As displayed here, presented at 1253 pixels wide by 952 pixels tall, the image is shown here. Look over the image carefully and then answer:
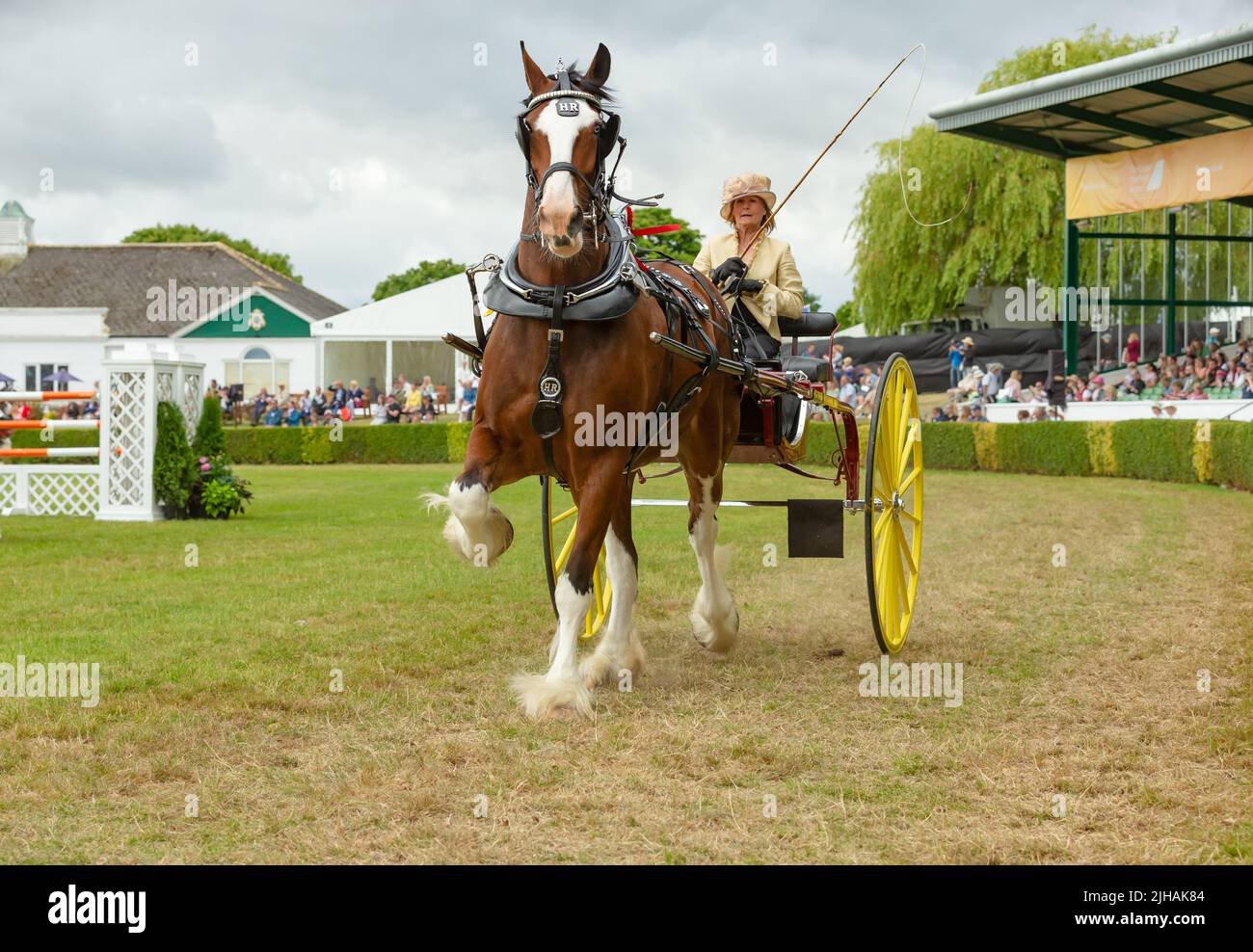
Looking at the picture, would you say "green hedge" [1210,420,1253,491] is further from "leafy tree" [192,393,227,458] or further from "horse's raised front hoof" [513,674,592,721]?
"horse's raised front hoof" [513,674,592,721]

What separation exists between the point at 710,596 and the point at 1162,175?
81.2ft

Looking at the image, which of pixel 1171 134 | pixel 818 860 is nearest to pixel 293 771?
pixel 818 860

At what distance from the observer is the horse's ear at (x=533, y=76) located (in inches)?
211

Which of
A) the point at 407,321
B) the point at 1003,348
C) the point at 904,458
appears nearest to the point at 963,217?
the point at 1003,348

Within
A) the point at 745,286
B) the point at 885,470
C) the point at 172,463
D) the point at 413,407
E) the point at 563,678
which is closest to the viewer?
the point at 563,678

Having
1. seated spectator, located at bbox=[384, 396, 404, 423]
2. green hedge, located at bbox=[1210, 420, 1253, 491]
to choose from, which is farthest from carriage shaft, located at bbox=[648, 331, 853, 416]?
seated spectator, located at bbox=[384, 396, 404, 423]

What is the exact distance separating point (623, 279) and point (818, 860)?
265 cm

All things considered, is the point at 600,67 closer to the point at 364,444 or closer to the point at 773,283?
the point at 773,283

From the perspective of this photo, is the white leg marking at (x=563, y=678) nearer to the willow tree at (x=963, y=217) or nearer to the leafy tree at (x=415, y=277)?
the willow tree at (x=963, y=217)

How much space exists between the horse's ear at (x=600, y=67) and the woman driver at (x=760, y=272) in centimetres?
174

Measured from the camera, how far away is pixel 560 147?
16.9 feet

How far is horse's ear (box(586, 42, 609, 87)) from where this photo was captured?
5449mm

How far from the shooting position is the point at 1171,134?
28078mm

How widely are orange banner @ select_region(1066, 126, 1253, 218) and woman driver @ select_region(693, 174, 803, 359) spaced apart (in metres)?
22.5
